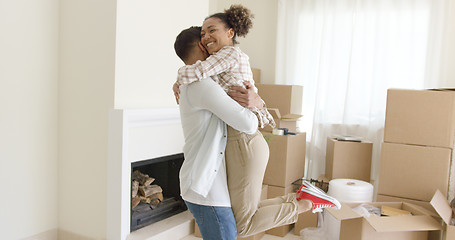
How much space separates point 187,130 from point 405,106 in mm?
1848

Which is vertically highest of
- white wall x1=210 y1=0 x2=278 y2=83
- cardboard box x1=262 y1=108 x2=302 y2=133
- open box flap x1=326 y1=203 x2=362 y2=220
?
white wall x1=210 y1=0 x2=278 y2=83

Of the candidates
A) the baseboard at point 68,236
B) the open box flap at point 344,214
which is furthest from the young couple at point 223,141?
the baseboard at point 68,236

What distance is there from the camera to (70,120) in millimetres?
2551

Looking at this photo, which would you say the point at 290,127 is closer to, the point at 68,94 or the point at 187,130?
the point at 68,94

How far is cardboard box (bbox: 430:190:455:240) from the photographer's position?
7.52 feet

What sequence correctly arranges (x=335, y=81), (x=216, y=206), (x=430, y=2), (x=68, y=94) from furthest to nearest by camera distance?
(x=335, y=81), (x=430, y=2), (x=68, y=94), (x=216, y=206)

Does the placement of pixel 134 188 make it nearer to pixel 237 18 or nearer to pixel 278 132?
pixel 278 132

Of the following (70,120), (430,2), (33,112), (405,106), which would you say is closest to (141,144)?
(70,120)

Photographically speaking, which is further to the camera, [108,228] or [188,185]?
[108,228]

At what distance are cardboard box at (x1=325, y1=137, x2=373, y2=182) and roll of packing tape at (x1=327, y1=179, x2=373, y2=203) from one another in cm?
25

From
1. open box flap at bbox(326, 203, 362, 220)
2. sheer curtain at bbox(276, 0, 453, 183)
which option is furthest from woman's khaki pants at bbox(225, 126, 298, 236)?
sheer curtain at bbox(276, 0, 453, 183)

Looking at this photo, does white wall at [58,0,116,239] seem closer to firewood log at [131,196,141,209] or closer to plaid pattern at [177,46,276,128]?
firewood log at [131,196,141,209]

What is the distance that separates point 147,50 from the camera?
2625mm

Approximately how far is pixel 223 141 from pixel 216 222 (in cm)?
29
